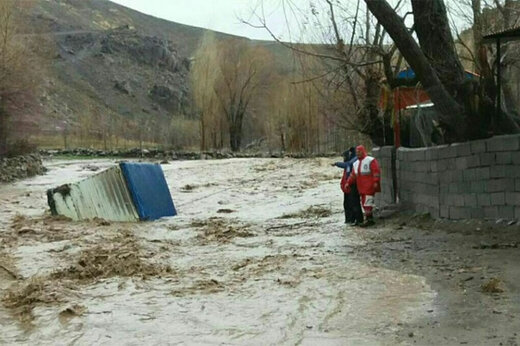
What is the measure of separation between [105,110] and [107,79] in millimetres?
11055

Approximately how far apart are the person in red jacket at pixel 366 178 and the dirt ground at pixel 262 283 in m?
0.45

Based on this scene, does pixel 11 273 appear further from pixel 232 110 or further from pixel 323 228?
pixel 232 110

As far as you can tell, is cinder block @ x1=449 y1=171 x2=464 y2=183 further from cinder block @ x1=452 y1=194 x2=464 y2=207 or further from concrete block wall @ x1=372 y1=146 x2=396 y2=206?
concrete block wall @ x1=372 y1=146 x2=396 y2=206

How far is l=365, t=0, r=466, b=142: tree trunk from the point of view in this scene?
34.4ft

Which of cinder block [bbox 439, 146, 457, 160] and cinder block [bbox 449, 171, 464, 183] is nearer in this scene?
cinder block [bbox 449, 171, 464, 183]

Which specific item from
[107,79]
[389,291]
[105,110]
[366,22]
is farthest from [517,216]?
[107,79]

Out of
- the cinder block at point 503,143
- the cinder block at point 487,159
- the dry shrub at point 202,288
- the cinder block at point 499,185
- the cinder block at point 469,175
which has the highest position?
the cinder block at point 503,143

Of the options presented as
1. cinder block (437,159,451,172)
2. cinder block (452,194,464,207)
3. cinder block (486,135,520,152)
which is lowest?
cinder block (452,194,464,207)

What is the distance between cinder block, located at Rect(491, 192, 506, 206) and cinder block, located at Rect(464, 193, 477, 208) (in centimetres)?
43

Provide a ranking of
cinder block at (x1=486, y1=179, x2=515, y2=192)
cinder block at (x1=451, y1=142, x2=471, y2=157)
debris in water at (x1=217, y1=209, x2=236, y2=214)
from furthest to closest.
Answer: debris in water at (x1=217, y1=209, x2=236, y2=214)
cinder block at (x1=451, y1=142, x2=471, y2=157)
cinder block at (x1=486, y1=179, x2=515, y2=192)

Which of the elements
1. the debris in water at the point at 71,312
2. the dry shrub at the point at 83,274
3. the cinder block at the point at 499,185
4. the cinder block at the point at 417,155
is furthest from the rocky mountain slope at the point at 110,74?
the debris in water at the point at 71,312

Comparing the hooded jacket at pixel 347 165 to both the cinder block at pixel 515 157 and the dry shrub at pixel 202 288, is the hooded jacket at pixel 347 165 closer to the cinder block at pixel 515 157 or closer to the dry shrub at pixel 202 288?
the cinder block at pixel 515 157

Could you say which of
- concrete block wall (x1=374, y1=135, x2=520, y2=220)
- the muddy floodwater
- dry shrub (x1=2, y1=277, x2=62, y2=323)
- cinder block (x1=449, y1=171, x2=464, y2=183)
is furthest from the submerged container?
cinder block (x1=449, y1=171, x2=464, y2=183)

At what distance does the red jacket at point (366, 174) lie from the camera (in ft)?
42.4
